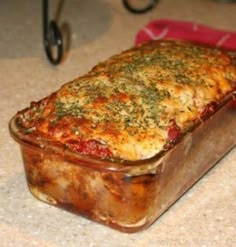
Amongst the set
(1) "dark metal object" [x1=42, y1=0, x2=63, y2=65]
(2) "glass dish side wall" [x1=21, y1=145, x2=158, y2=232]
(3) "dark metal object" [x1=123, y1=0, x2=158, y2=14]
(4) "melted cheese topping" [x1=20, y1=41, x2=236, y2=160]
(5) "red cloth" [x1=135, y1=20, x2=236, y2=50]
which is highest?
(4) "melted cheese topping" [x1=20, y1=41, x2=236, y2=160]

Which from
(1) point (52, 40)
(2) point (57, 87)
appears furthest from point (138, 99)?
(1) point (52, 40)

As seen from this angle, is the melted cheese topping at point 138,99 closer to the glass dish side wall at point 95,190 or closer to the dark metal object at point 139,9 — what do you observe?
the glass dish side wall at point 95,190

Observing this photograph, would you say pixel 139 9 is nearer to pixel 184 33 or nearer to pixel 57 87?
pixel 184 33

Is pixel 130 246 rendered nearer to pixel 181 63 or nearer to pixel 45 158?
pixel 45 158

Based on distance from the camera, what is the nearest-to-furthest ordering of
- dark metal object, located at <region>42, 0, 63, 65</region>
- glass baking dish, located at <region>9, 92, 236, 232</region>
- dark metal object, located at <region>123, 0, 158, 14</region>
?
glass baking dish, located at <region>9, 92, 236, 232</region> < dark metal object, located at <region>42, 0, 63, 65</region> < dark metal object, located at <region>123, 0, 158, 14</region>

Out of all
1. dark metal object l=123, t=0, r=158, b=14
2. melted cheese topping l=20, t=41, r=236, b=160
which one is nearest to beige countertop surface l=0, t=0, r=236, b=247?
dark metal object l=123, t=0, r=158, b=14

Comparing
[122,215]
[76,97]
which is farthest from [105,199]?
[76,97]

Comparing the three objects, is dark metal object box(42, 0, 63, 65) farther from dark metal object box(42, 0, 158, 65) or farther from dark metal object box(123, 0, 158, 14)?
dark metal object box(123, 0, 158, 14)

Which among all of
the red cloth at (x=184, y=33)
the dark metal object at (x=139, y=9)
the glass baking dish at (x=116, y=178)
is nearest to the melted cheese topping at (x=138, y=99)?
the glass baking dish at (x=116, y=178)
